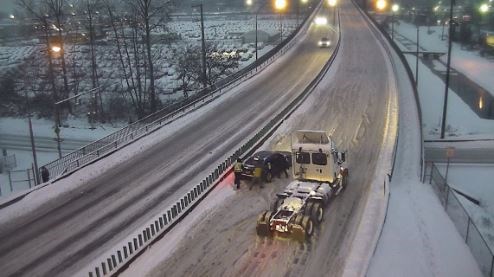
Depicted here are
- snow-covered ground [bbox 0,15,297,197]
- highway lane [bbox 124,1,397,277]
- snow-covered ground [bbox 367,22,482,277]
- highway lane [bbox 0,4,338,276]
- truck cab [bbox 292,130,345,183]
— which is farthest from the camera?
snow-covered ground [bbox 0,15,297,197]

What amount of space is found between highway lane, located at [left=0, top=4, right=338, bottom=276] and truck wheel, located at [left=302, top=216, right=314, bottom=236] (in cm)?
794

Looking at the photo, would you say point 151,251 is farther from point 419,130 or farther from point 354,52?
point 354,52

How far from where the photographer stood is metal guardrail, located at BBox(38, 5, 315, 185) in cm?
3144

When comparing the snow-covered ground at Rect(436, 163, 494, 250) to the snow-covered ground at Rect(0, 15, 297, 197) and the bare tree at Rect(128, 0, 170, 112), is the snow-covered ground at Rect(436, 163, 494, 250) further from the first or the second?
the bare tree at Rect(128, 0, 170, 112)

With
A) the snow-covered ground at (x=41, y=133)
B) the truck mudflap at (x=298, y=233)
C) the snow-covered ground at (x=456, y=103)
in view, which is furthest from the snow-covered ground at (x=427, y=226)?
the snow-covered ground at (x=41, y=133)

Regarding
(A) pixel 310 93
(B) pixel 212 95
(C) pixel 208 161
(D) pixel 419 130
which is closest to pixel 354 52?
(A) pixel 310 93

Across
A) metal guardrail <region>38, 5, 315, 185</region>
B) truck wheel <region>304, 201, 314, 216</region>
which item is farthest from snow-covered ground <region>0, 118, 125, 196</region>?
truck wheel <region>304, 201, 314, 216</region>

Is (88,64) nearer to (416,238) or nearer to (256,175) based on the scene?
(256,175)

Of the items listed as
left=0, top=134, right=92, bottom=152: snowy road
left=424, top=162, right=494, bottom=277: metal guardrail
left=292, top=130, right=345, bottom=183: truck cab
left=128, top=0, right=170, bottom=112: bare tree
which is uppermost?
left=128, top=0, right=170, bottom=112: bare tree

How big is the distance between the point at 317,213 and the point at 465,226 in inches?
335

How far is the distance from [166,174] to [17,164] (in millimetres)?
21671

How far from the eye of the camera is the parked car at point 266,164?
2538cm

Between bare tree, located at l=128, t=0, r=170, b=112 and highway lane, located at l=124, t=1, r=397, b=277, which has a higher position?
bare tree, located at l=128, t=0, r=170, b=112

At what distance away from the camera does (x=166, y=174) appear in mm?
28516
